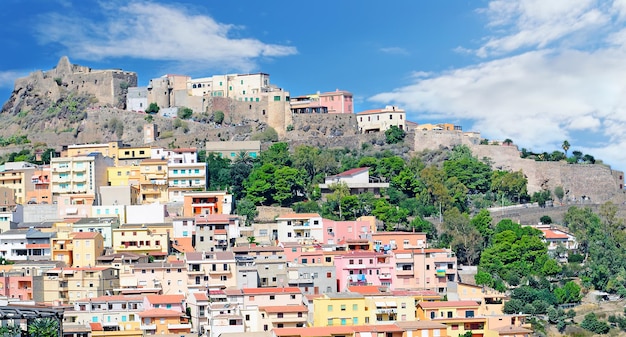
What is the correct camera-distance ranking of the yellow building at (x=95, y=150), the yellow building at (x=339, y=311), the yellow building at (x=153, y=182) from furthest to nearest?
1. the yellow building at (x=95, y=150)
2. the yellow building at (x=153, y=182)
3. the yellow building at (x=339, y=311)

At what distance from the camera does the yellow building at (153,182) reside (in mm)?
52875

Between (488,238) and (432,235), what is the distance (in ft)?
9.16

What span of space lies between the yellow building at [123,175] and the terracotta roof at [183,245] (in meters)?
7.71

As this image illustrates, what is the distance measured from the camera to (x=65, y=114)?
7500 centimetres

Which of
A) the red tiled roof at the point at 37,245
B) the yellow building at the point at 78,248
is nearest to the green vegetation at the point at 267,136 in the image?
the yellow building at the point at 78,248

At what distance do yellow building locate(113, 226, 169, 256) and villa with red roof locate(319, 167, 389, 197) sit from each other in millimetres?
13029

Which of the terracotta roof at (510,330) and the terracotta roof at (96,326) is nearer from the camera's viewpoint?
the terracotta roof at (96,326)

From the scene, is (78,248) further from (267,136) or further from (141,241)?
(267,136)

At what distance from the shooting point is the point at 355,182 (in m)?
56.3

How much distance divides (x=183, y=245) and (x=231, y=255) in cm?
457

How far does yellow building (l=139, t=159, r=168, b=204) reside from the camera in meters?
52.9

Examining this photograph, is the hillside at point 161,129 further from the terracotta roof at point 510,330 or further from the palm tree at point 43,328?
the palm tree at point 43,328

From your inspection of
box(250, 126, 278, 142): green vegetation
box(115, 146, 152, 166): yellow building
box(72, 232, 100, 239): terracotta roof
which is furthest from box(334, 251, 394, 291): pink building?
box(250, 126, 278, 142): green vegetation

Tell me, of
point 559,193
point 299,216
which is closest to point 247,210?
point 299,216
